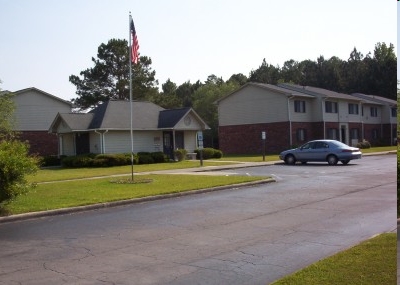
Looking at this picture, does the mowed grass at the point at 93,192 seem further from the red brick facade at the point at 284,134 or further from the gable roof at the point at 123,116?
the gable roof at the point at 123,116

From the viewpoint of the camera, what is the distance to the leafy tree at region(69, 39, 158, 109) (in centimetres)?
6344

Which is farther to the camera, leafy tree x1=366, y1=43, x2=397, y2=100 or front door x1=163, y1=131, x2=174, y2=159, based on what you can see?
front door x1=163, y1=131, x2=174, y2=159

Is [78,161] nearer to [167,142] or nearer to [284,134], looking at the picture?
[167,142]

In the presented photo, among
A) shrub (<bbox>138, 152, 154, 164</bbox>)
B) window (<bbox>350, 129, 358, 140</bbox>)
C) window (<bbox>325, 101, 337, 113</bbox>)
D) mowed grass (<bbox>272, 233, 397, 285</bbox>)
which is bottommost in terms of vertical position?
mowed grass (<bbox>272, 233, 397, 285</bbox>)

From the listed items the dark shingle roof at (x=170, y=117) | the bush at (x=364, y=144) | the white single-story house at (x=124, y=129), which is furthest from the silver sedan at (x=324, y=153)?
the white single-story house at (x=124, y=129)

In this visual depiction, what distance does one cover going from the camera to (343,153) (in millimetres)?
26891

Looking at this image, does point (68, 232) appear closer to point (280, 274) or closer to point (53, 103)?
point (280, 274)

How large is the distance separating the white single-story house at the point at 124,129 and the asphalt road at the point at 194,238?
74.0 ft

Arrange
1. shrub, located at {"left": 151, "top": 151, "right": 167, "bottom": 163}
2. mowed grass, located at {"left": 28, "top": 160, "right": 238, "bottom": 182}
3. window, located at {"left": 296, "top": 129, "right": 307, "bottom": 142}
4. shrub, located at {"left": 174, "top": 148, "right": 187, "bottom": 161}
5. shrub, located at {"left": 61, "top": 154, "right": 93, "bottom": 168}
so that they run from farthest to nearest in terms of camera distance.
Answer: shrub, located at {"left": 174, "top": 148, "right": 187, "bottom": 161} → shrub, located at {"left": 151, "top": 151, "right": 167, "bottom": 163} → shrub, located at {"left": 61, "top": 154, "right": 93, "bottom": 168} → window, located at {"left": 296, "top": 129, "right": 307, "bottom": 142} → mowed grass, located at {"left": 28, "top": 160, "right": 238, "bottom": 182}

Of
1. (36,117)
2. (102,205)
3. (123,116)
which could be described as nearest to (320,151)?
(123,116)

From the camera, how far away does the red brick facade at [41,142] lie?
44.6 metres

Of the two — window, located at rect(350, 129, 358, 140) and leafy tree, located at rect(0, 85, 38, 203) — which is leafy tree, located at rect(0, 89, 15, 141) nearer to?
leafy tree, located at rect(0, 85, 38, 203)

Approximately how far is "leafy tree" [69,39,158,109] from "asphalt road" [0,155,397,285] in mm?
50671

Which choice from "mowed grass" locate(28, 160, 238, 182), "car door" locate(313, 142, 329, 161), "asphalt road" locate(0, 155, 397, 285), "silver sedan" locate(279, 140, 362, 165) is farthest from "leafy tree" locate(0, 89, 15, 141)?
"asphalt road" locate(0, 155, 397, 285)
